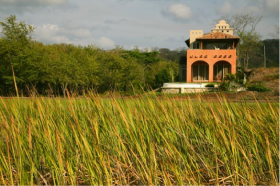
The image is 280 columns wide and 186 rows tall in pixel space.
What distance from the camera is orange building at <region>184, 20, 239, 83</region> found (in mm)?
28653

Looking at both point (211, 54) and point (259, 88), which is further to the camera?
point (211, 54)

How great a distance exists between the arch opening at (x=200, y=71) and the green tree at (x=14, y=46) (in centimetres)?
1640

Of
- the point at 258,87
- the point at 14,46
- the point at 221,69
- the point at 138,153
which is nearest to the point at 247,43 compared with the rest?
the point at 221,69

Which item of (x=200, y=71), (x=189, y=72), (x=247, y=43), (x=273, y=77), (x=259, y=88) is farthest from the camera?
(x=247, y=43)

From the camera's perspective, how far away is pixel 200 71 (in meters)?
31.0

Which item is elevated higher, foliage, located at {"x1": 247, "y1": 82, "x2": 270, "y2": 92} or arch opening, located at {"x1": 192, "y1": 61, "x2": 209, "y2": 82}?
arch opening, located at {"x1": 192, "y1": 61, "x2": 209, "y2": 82}

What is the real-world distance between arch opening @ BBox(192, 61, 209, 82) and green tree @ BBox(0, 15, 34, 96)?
16.4m

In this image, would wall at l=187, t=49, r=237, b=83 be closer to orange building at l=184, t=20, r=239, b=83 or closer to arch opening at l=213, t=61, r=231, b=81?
orange building at l=184, t=20, r=239, b=83

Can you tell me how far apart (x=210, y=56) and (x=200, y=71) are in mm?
2606

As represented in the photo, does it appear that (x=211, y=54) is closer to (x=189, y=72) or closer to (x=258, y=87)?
(x=189, y=72)

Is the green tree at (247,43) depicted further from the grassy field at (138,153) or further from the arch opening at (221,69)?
the grassy field at (138,153)

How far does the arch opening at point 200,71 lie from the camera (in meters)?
30.8

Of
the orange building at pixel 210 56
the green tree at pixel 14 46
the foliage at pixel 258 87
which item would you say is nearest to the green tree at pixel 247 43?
the orange building at pixel 210 56

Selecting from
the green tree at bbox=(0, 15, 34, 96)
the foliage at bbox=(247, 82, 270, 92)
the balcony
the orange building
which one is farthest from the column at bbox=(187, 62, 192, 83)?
the green tree at bbox=(0, 15, 34, 96)
